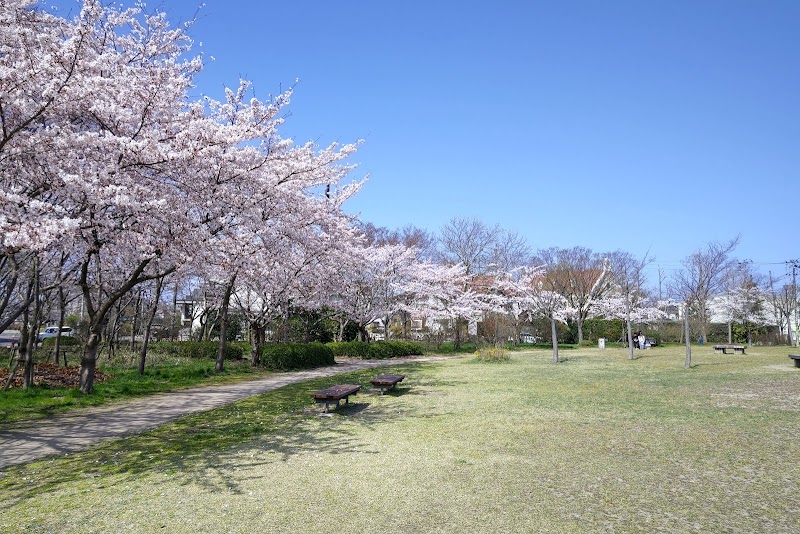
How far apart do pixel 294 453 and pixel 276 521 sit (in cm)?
239

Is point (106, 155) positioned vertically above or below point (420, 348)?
above

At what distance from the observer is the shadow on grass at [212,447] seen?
5.79 meters

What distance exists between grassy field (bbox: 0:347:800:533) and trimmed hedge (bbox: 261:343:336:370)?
9064mm

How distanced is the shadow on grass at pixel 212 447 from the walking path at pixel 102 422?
327 mm

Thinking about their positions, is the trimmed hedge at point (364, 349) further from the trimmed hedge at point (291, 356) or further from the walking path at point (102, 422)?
the walking path at point (102, 422)

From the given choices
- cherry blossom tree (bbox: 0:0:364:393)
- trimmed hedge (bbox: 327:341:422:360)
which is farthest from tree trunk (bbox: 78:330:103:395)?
trimmed hedge (bbox: 327:341:422:360)

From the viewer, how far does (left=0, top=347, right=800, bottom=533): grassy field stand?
448cm

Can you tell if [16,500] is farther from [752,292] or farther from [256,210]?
[752,292]

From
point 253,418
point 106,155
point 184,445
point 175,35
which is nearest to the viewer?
point 184,445

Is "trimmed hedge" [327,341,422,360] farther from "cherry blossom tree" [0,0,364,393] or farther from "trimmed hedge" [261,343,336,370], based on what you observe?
"cherry blossom tree" [0,0,364,393]

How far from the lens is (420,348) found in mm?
30938

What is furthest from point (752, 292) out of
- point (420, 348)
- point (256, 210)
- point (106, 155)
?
point (106, 155)

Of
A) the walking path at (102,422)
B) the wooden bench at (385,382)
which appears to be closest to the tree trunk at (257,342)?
the walking path at (102,422)

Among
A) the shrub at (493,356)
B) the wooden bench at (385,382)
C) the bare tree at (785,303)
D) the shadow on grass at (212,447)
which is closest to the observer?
the shadow on grass at (212,447)
